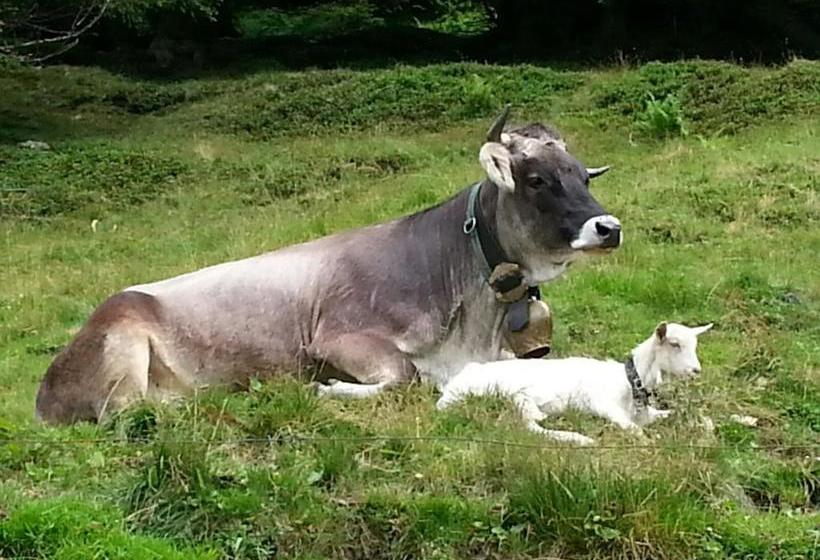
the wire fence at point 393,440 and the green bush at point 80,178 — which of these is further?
the green bush at point 80,178

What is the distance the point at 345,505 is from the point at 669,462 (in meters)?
1.25

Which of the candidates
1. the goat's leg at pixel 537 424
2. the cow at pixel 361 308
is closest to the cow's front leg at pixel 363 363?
the cow at pixel 361 308

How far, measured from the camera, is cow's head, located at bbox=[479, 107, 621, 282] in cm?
654

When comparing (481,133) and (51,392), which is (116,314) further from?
(481,133)

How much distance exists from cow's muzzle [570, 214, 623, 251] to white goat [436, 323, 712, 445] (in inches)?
19.9

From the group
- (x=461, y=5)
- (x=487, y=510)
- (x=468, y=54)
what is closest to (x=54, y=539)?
(x=487, y=510)

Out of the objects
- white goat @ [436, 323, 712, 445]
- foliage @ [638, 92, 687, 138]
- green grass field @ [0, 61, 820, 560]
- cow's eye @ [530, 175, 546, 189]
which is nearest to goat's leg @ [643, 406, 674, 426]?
white goat @ [436, 323, 712, 445]

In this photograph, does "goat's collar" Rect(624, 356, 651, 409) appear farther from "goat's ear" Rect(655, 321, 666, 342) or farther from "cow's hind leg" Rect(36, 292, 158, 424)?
"cow's hind leg" Rect(36, 292, 158, 424)

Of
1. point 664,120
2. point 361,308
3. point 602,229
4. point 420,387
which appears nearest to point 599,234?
point 602,229

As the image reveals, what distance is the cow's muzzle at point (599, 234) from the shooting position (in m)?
6.34

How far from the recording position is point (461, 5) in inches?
1212

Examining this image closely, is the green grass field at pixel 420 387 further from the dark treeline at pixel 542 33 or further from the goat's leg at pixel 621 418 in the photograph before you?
the dark treeline at pixel 542 33

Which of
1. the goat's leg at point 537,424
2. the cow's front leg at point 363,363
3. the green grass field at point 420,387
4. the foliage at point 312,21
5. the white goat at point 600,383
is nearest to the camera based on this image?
the green grass field at point 420,387

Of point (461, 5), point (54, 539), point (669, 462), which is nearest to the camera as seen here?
point (54, 539)
